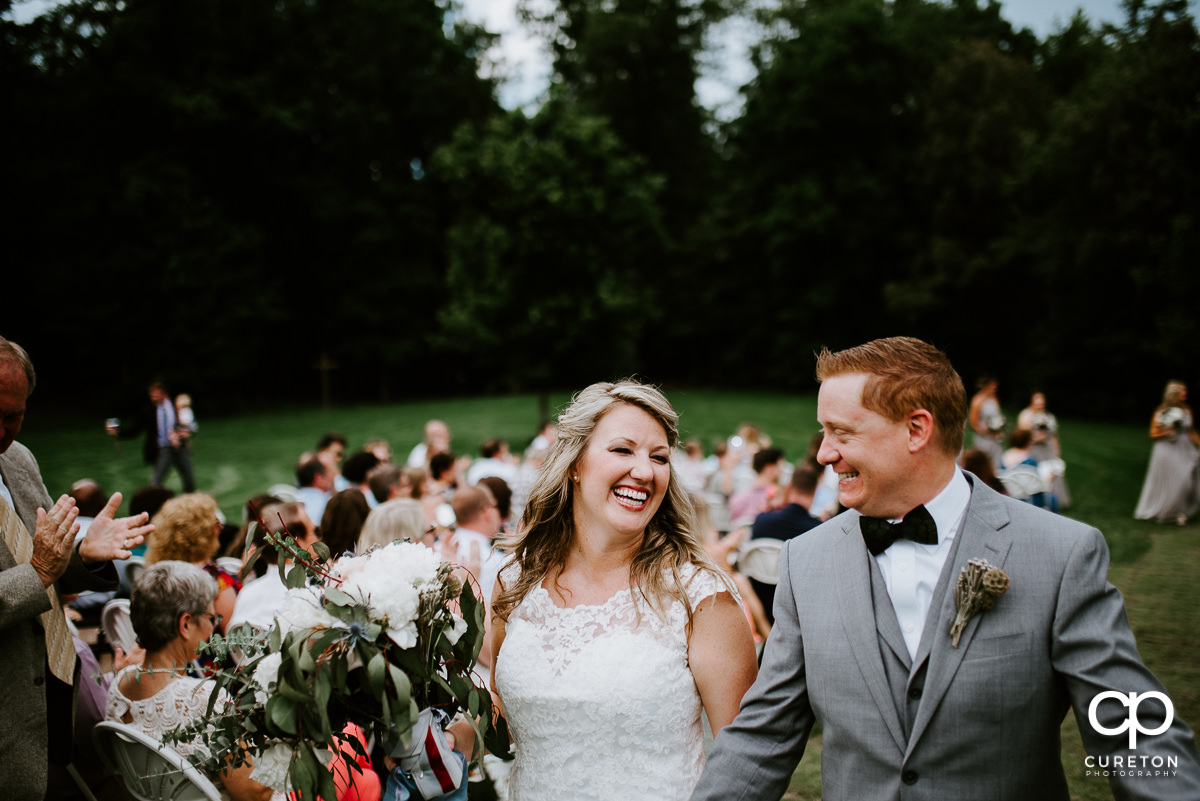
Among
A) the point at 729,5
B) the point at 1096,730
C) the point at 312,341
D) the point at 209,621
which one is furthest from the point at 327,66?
the point at 1096,730

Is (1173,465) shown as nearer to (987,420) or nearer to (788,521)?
(987,420)

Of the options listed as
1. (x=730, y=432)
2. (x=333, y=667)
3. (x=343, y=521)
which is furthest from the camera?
(x=730, y=432)

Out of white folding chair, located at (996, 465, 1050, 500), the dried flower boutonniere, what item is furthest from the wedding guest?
the dried flower boutonniere

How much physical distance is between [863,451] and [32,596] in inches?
105

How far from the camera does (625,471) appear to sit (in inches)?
108

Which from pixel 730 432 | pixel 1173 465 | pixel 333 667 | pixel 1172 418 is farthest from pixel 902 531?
pixel 730 432

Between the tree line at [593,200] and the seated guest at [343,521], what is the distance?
10589mm

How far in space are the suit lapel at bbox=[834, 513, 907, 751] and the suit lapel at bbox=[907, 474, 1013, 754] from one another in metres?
0.07

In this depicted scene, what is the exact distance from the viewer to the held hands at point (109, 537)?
2785 millimetres

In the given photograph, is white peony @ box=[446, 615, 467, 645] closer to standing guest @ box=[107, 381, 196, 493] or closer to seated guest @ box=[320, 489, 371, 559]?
seated guest @ box=[320, 489, 371, 559]

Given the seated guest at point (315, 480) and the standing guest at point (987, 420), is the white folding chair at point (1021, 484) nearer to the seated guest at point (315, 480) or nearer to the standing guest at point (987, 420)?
the standing guest at point (987, 420)

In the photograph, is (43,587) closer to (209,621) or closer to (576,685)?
(209,621)

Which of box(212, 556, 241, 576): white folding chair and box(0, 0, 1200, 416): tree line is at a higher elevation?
box(0, 0, 1200, 416): tree line

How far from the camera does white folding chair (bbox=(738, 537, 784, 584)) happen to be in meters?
5.41
